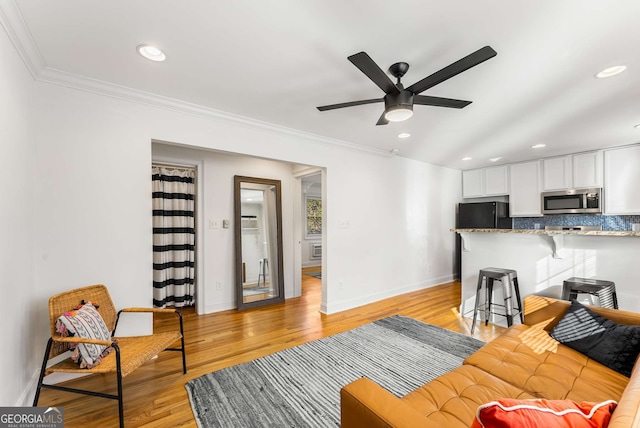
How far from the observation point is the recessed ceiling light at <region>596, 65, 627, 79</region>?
2.16m

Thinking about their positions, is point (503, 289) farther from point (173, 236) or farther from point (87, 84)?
point (87, 84)

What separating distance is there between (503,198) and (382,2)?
17.9ft

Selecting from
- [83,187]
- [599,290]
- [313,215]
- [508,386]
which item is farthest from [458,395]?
[313,215]

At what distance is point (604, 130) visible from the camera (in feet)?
11.6

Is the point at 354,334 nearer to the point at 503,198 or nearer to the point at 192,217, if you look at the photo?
the point at 192,217

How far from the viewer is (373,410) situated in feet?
3.29

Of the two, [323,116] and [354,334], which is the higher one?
[323,116]

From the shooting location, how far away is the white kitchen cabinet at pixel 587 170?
4.33 m

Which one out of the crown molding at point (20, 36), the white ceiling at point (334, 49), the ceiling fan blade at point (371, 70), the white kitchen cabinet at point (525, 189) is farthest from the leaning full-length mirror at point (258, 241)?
the white kitchen cabinet at point (525, 189)

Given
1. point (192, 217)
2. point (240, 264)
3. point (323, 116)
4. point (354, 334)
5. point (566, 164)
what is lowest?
point (354, 334)

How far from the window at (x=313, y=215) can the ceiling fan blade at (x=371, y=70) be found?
20.1 feet

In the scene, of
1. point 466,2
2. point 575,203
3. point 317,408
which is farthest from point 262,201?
point 575,203

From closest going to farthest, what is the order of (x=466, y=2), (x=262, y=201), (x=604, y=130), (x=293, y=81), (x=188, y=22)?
(x=466, y=2)
(x=188, y=22)
(x=293, y=81)
(x=604, y=130)
(x=262, y=201)

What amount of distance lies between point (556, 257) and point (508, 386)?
2252mm
